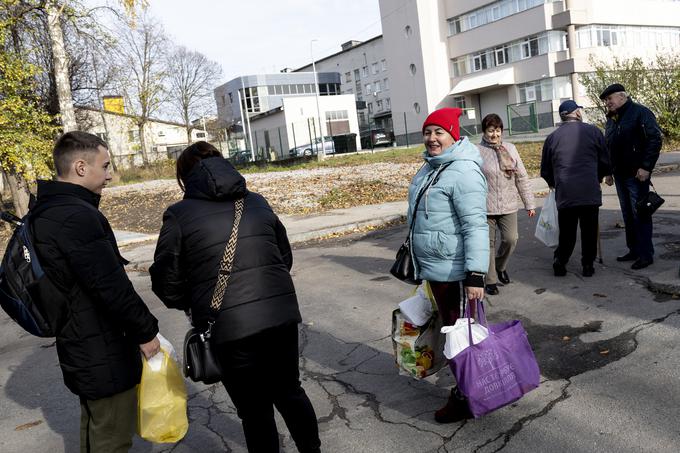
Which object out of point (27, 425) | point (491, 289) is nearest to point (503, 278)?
point (491, 289)

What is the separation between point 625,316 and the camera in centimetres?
469

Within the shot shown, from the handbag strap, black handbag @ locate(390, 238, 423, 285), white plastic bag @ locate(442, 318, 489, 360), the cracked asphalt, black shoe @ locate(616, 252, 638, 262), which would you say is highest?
the handbag strap

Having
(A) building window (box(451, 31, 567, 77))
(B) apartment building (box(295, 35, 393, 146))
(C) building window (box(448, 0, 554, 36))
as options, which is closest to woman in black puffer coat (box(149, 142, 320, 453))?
(A) building window (box(451, 31, 567, 77))

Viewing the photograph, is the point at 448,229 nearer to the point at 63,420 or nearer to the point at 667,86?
the point at 63,420

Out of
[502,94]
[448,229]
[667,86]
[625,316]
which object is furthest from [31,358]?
[502,94]

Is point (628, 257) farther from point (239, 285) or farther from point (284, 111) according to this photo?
point (284, 111)

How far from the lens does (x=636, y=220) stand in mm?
5934

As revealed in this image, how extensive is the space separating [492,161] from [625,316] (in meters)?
2.02

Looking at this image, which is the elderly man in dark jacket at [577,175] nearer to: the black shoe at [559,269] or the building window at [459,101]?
the black shoe at [559,269]

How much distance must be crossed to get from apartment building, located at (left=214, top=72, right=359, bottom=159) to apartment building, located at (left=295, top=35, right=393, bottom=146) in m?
3.70

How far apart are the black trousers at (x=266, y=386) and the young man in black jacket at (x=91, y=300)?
0.44m

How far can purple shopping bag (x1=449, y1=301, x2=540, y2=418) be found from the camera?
3.01 m

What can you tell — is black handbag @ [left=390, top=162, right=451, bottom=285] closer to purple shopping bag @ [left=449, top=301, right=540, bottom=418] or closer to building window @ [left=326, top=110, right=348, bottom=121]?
purple shopping bag @ [left=449, top=301, right=540, bottom=418]

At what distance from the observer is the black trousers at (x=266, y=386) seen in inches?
99.5
